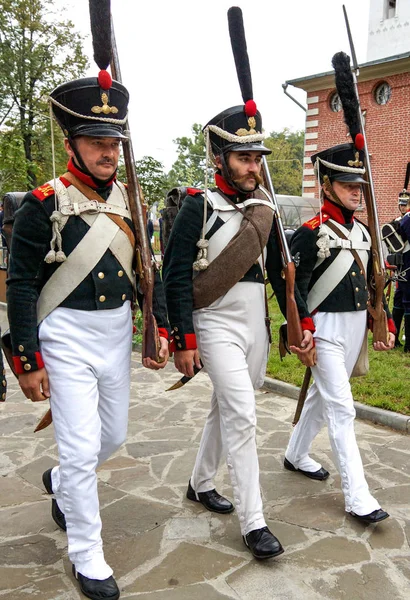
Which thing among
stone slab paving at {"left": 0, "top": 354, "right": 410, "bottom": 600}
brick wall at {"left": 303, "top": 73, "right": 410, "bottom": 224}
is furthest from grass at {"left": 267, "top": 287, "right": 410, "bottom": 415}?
brick wall at {"left": 303, "top": 73, "right": 410, "bottom": 224}

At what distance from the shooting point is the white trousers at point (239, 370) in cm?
340

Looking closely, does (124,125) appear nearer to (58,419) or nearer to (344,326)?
(58,419)

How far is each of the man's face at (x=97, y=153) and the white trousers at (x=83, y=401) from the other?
0.71 metres

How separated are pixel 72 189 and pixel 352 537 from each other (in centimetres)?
253

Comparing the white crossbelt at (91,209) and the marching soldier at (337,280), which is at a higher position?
the white crossbelt at (91,209)

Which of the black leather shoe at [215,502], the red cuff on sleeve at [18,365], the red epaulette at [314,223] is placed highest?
the red epaulette at [314,223]

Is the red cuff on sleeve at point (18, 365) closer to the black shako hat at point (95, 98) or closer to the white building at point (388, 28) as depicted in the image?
the black shako hat at point (95, 98)

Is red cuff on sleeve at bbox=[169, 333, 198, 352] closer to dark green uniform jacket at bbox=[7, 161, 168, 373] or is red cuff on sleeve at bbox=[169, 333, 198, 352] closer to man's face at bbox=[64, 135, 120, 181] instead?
dark green uniform jacket at bbox=[7, 161, 168, 373]

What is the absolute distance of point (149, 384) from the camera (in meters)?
7.31

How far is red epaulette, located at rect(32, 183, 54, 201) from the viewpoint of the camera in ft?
10.1

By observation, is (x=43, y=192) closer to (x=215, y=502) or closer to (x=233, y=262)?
(x=233, y=262)

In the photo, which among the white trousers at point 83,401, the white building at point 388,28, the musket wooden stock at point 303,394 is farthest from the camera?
the white building at point 388,28

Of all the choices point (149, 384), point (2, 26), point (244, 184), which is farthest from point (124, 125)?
point (2, 26)

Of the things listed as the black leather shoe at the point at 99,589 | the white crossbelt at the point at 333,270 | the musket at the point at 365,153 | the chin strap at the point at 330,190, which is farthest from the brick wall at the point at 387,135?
the black leather shoe at the point at 99,589
